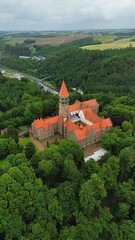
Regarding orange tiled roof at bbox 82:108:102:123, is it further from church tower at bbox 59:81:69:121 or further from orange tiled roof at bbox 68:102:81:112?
church tower at bbox 59:81:69:121

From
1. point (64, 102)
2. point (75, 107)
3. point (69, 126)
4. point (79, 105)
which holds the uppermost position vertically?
point (64, 102)

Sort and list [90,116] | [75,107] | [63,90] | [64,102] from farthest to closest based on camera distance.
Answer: [75,107]
[90,116]
[64,102]
[63,90]

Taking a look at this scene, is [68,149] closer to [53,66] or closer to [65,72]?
[65,72]

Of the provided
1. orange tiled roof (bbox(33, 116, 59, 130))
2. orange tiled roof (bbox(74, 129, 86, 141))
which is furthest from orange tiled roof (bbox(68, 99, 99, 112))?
orange tiled roof (bbox(74, 129, 86, 141))

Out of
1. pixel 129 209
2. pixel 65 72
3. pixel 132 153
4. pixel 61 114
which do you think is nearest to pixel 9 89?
pixel 61 114

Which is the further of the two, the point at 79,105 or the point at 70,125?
the point at 79,105

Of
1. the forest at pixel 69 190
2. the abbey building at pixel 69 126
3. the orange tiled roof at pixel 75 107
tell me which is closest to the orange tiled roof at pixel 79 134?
the abbey building at pixel 69 126

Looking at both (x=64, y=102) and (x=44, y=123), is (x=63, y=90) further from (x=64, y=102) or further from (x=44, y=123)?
(x=44, y=123)

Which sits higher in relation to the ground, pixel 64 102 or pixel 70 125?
pixel 64 102

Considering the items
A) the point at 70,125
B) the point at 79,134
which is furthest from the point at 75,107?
the point at 79,134

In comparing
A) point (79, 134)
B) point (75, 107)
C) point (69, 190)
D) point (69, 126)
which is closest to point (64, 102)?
point (69, 126)

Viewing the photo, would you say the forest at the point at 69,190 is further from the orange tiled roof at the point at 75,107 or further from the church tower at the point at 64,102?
the church tower at the point at 64,102

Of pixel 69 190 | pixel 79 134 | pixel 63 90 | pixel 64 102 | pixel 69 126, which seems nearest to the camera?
pixel 69 190
